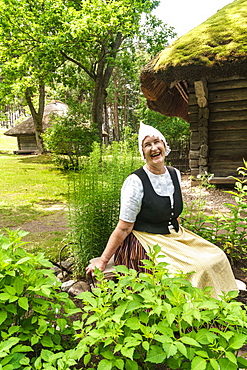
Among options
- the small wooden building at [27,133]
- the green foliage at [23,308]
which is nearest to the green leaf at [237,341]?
the green foliage at [23,308]

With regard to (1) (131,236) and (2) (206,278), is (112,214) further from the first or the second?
(2) (206,278)

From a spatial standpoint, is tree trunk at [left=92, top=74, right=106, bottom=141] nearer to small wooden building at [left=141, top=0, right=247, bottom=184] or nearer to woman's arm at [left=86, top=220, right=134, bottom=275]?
small wooden building at [left=141, top=0, right=247, bottom=184]

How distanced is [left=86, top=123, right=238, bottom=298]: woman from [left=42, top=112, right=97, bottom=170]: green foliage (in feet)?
26.0

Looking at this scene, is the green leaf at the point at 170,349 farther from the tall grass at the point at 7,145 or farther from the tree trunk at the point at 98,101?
the tall grass at the point at 7,145

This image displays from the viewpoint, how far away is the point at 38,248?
3.45 meters

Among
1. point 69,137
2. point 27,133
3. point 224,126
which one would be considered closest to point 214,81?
point 224,126

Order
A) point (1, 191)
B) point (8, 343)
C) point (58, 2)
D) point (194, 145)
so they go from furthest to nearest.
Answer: point (58, 2), point (1, 191), point (194, 145), point (8, 343)

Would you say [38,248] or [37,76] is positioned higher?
[37,76]

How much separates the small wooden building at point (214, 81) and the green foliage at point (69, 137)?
3399 millimetres

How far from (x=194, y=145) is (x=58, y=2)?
6.58 metres

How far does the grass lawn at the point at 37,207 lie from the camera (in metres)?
3.82

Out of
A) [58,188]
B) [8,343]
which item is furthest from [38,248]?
[58,188]

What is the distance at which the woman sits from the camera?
6.38 ft

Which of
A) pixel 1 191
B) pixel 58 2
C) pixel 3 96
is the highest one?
pixel 58 2
